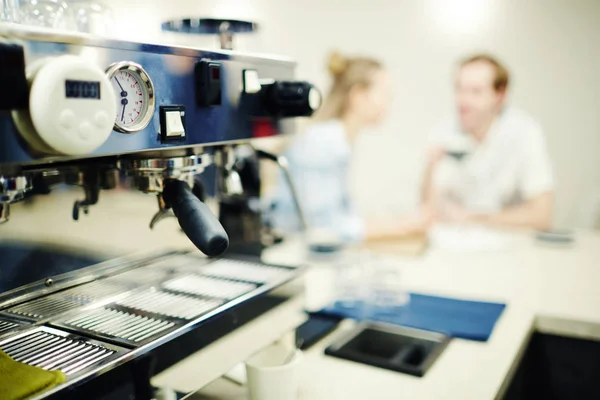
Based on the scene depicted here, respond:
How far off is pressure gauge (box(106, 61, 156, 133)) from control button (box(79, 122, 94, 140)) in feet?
0.33

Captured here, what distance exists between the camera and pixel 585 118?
8.08ft

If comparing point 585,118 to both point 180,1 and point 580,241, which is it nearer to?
point 580,241

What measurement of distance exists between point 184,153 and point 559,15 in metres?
2.05

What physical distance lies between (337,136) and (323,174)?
0.66 ft

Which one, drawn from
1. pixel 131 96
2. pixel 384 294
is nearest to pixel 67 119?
pixel 131 96

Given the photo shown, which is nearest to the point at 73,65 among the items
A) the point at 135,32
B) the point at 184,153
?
the point at 184,153

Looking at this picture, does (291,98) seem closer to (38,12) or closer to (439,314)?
(38,12)

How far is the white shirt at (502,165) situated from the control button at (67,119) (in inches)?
88.8

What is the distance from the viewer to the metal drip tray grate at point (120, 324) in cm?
85

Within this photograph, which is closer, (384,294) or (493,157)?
(384,294)

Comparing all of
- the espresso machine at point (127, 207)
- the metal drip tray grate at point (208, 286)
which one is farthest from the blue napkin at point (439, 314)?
the metal drip tray grate at point (208, 286)

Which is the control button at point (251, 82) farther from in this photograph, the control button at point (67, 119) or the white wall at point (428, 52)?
the white wall at point (428, 52)

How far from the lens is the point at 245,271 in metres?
1.18

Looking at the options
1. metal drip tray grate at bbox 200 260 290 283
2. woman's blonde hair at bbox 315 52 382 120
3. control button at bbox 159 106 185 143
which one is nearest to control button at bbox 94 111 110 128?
control button at bbox 159 106 185 143
